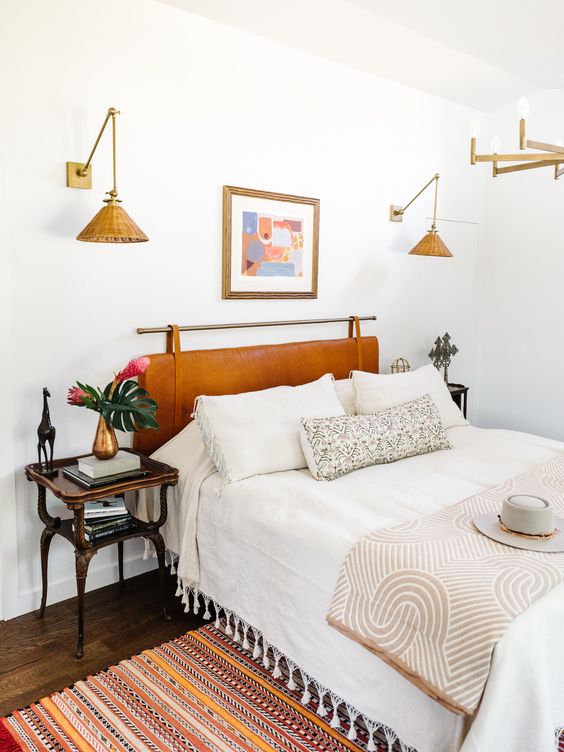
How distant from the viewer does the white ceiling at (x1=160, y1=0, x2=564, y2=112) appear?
2.92 m

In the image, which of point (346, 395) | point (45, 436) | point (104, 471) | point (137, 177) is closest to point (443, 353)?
point (346, 395)

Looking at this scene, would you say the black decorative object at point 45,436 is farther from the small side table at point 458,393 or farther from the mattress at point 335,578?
the small side table at point 458,393

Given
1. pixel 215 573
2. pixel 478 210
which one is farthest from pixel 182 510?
pixel 478 210

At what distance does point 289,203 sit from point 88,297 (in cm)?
127

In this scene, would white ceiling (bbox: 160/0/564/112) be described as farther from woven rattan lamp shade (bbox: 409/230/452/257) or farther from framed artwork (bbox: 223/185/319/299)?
woven rattan lamp shade (bbox: 409/230/452/257)

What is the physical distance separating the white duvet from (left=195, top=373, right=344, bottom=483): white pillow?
0.06m

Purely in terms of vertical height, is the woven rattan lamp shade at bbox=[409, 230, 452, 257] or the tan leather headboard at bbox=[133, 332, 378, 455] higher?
the woven rattan lamp shade at bbox=[409, 230, 452, 257]

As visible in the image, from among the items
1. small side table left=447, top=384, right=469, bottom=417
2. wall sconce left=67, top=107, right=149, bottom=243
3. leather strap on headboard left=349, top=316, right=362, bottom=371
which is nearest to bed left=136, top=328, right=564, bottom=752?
leather strap on headboard left=349, top=316, right=362, bottom=371

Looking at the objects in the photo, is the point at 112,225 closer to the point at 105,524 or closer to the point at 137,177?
the point at 137,177

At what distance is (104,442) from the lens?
2.43 metres

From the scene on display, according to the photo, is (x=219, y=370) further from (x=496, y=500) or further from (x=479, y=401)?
(x=479, y=401)

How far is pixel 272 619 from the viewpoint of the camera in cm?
215

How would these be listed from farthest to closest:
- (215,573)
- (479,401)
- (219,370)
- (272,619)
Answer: (479,401) → (219,370) → (215,573) → (272,619)

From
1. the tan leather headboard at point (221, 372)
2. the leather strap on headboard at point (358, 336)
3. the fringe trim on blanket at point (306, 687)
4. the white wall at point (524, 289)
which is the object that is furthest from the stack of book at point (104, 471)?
the white wall at point (524, 289)
